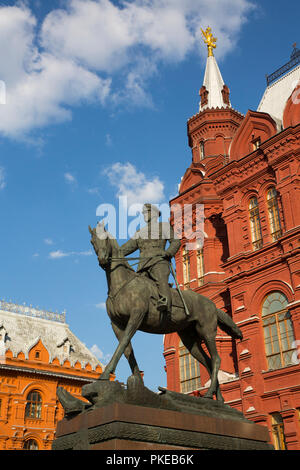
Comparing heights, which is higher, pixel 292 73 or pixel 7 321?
pixel 292 73

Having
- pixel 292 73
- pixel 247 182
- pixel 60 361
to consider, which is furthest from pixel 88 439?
pixel 60 361

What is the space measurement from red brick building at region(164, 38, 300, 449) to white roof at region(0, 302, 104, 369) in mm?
17231

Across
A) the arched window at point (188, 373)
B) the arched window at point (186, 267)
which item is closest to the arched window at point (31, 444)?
the arched window at point (188, 373)

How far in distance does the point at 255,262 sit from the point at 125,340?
56.5 feet

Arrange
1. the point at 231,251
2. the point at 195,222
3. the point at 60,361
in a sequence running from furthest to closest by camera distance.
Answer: the point at 60,361, the point at 195,222, the point at 231,251

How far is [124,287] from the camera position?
Answer: 31.5 ft

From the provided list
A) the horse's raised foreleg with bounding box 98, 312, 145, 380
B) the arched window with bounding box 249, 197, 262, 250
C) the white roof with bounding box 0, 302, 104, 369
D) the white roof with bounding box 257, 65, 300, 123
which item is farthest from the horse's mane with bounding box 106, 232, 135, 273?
the white roof with bounding box 0, 302, 104, 369

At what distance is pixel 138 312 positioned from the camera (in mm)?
9289

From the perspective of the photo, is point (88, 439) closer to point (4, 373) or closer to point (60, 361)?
point (4, 373)

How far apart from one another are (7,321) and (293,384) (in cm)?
2969

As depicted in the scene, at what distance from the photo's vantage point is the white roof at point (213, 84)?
35.4 metres

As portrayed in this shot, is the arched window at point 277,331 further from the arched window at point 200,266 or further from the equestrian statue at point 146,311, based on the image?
the equestrian statue at point 146,311

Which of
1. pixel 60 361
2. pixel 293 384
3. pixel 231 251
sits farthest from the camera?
pixel 60 361

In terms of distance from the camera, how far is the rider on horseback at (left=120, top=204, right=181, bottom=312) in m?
10.2
